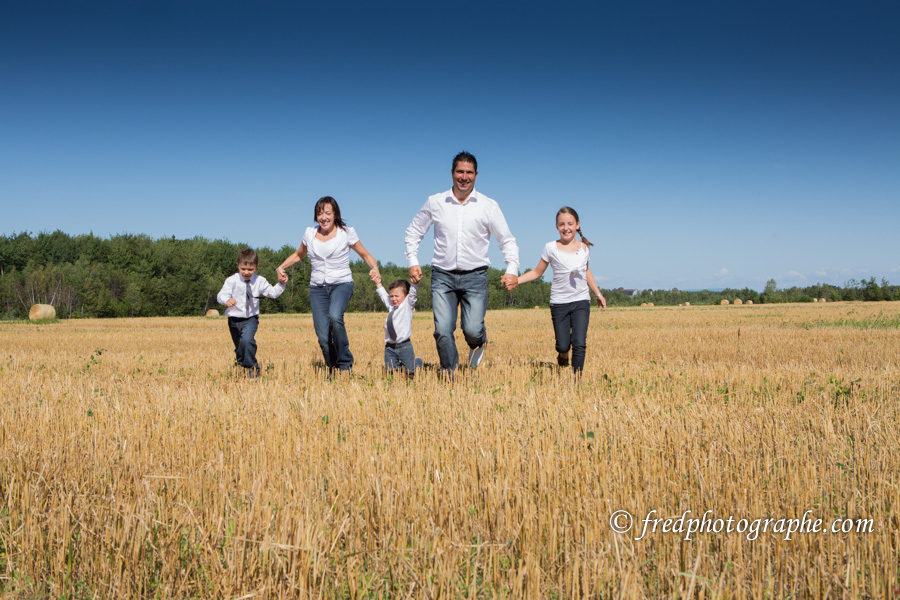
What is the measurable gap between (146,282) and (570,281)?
228 feet

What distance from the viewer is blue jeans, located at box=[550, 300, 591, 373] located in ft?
25.6

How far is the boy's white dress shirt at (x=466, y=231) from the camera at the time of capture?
269 inches

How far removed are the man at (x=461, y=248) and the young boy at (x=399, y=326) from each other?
1.15 metres

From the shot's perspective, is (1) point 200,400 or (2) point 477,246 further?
(2) point 477,246

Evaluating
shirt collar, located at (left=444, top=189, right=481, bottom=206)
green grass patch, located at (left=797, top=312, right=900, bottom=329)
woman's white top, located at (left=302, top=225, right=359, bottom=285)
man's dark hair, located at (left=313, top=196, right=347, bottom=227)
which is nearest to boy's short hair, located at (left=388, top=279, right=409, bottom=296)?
woman's white top, located at (left=302, top=225, right=359, bottom=285)

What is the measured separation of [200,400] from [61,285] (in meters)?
71.4

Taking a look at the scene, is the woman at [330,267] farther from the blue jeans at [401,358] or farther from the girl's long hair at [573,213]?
the girl's long hair at [573,213]

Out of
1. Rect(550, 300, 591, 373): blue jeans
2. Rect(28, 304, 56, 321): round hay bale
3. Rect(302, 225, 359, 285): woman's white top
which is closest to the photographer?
Rect(302, 225, 359, 285): woman's white top

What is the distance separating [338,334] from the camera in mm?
7664

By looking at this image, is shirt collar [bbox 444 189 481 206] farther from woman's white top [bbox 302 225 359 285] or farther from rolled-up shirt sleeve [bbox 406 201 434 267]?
woman's white top [bbox 302 225 359 285]

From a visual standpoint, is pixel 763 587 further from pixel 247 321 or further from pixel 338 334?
pixel 247 321

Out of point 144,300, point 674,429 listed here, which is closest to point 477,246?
point 674,429

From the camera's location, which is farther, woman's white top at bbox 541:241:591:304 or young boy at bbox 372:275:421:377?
young boy at bbox 372:275:421:377

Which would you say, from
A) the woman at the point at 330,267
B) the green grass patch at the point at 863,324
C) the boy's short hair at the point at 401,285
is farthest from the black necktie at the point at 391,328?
the green grass patch at the point at 863,324
